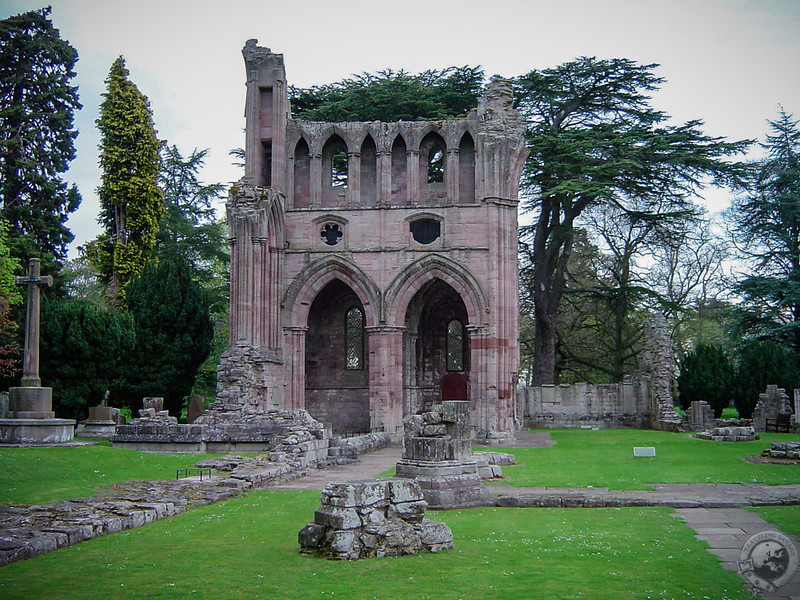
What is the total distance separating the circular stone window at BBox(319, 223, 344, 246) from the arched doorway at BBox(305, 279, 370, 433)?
1975 millimetres

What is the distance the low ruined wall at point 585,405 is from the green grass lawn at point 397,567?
1065 inches

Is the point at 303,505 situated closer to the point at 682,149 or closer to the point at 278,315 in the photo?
the point at 278,315

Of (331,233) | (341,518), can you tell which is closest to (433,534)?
(341,518)

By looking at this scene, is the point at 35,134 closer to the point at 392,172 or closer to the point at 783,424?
the point at 392,172

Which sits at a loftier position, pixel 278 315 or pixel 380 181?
pixel 380 181

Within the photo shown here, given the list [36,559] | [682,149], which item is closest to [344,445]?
[36,559]

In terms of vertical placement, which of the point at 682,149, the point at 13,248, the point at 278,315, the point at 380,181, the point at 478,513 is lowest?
the point at 478,513

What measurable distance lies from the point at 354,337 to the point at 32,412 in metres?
16.3

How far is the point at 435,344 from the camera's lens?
35.2 m

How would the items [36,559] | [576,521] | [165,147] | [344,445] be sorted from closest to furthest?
[36,559] → [576,521] → [344,445] → [165,147]

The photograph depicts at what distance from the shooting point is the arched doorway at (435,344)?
33.9 m

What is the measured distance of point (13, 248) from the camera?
3319 cm

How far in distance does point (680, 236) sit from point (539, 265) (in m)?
6.32

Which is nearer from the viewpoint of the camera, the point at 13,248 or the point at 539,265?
the point at 13,248
